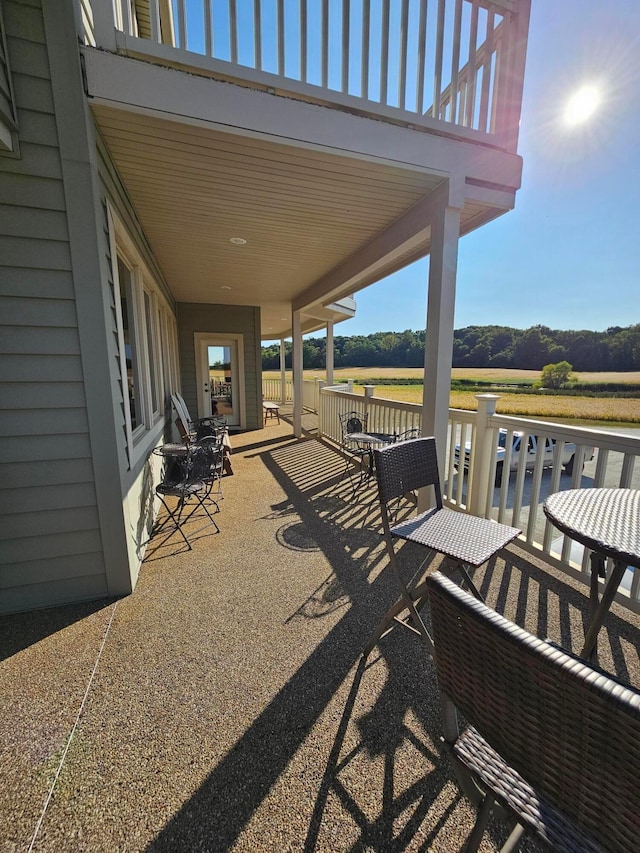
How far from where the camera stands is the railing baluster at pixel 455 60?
2.49 meters

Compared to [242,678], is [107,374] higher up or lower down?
higher up

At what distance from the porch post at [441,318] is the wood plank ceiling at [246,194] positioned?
0.32 m

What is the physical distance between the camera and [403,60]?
2496 mm

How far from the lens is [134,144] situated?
2.28 m

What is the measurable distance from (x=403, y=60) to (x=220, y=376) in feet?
21.3

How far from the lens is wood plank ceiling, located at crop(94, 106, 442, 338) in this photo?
2.27 m

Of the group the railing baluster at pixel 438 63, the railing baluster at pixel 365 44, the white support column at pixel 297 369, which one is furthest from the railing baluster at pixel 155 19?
the white support column at pixel 297 369

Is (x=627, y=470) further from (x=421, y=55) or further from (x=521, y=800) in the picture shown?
(x=421, y=55)

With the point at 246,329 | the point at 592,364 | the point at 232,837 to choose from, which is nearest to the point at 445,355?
the point at 232,837

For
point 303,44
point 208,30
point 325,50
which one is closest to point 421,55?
point 325,50

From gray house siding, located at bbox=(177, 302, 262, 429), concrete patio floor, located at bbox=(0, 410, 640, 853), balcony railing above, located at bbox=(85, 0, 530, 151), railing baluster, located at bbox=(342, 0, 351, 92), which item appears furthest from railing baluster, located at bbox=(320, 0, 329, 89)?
gray house siding, located at bbox=(177, 302, 262, 429)

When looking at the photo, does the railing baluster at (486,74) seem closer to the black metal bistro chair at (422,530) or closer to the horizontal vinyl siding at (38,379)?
the black metal bistro chair at (422,530)

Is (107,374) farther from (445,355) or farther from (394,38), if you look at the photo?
(394,38)

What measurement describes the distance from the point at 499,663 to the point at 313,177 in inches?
121
